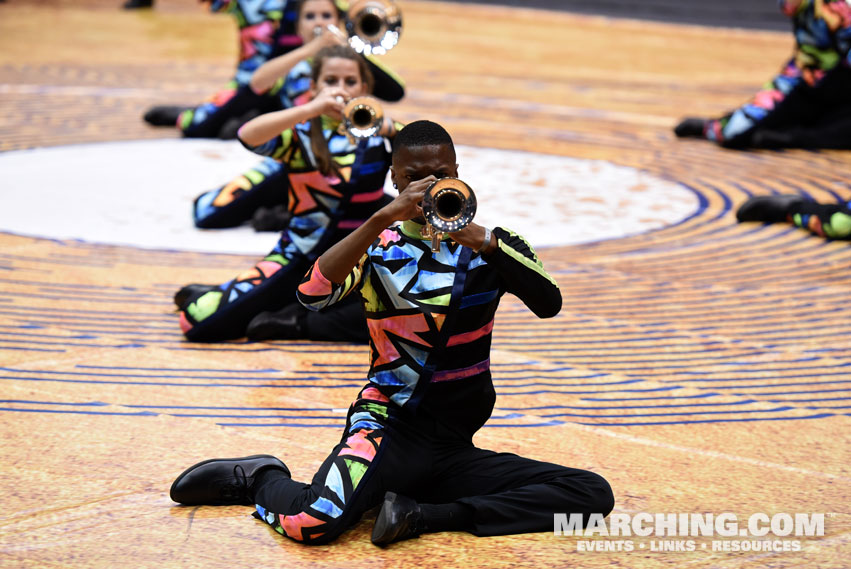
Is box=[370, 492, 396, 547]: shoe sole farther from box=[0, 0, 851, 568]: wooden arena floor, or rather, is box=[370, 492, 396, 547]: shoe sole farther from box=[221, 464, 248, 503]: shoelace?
box=[221, 464, 248, 503]: shoelace

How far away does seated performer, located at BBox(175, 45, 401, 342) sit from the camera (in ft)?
17.7

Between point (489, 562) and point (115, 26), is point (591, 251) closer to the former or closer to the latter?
point (489, 562)

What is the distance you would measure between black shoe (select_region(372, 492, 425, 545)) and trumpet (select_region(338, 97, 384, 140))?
6.54 feet

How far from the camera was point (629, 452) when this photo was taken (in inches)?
167

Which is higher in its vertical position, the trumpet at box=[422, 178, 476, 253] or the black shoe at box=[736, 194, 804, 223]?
the trumpet at box=[422, 178, 476, 253]

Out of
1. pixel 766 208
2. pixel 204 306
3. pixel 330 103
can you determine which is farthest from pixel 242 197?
pixel 766 208

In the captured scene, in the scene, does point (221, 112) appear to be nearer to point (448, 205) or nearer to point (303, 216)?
point (303, 216)

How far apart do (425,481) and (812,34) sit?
7484 millimetres

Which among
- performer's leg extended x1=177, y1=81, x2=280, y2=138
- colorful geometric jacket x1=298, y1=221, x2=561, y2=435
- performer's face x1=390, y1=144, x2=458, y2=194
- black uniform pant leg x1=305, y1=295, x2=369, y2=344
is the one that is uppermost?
performer's face x1=390, y1=144, x2=458, y2=194

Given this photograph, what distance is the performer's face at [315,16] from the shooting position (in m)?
6.74

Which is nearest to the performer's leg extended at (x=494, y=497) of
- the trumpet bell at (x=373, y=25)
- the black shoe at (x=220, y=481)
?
the black shoe at (x=220, y=481)

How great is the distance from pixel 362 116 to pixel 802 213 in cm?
362

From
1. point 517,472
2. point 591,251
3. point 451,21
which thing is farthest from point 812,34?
point 451,21

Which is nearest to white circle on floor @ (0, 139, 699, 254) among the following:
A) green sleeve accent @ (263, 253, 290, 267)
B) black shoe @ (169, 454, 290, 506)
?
green sleeve accent @ (263, 253, 290, 267)
